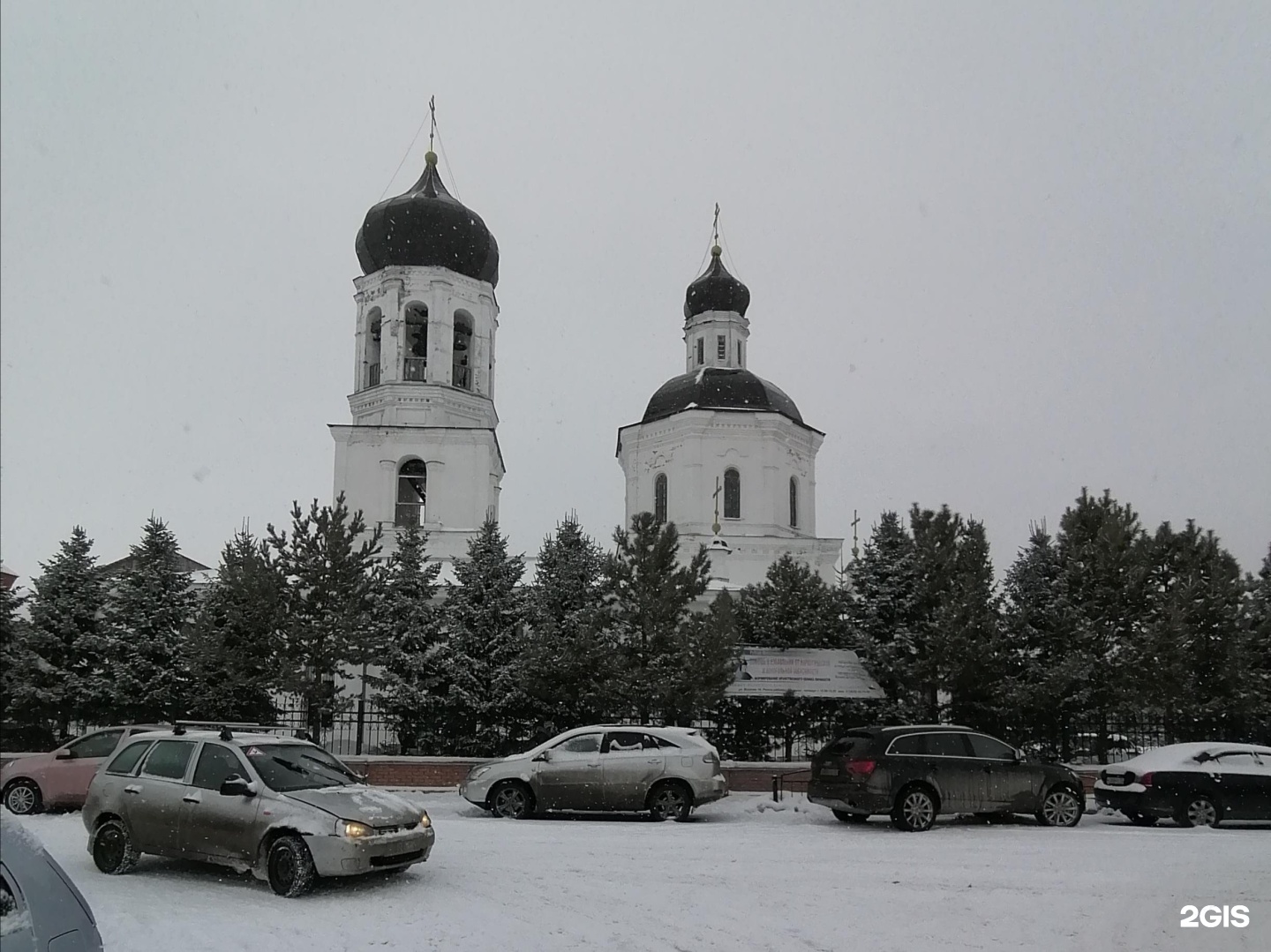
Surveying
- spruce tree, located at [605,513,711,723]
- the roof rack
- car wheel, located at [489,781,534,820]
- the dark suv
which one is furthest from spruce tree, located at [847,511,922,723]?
the roof rack

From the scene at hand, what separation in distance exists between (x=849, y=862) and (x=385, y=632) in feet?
40.0

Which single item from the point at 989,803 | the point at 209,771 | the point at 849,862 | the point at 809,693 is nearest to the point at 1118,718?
the point at 809,693

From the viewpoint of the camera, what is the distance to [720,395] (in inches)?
1607

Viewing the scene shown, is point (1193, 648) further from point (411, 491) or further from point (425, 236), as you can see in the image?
point (425, 236)

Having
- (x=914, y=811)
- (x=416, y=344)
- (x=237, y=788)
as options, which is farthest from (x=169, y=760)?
(x=416, y=344)

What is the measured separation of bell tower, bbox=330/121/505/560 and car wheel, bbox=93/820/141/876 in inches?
943

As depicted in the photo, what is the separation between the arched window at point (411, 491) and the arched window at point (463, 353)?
9.86 ft

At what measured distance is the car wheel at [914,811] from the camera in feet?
45.3

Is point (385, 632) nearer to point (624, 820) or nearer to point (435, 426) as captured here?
point (624, 820)

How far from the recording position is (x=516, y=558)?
22344mm

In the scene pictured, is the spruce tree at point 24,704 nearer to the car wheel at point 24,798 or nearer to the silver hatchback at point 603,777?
the car wheel at point 24,798

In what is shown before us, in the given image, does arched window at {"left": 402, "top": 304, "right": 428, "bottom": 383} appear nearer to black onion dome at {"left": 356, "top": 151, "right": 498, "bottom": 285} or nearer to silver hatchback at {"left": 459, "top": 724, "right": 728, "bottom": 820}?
black onion dome at {"left": 356, "top": 151, "right": 498, "bottom": 285}

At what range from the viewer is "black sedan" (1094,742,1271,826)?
14.7m

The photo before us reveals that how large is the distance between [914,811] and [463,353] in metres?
25.4
